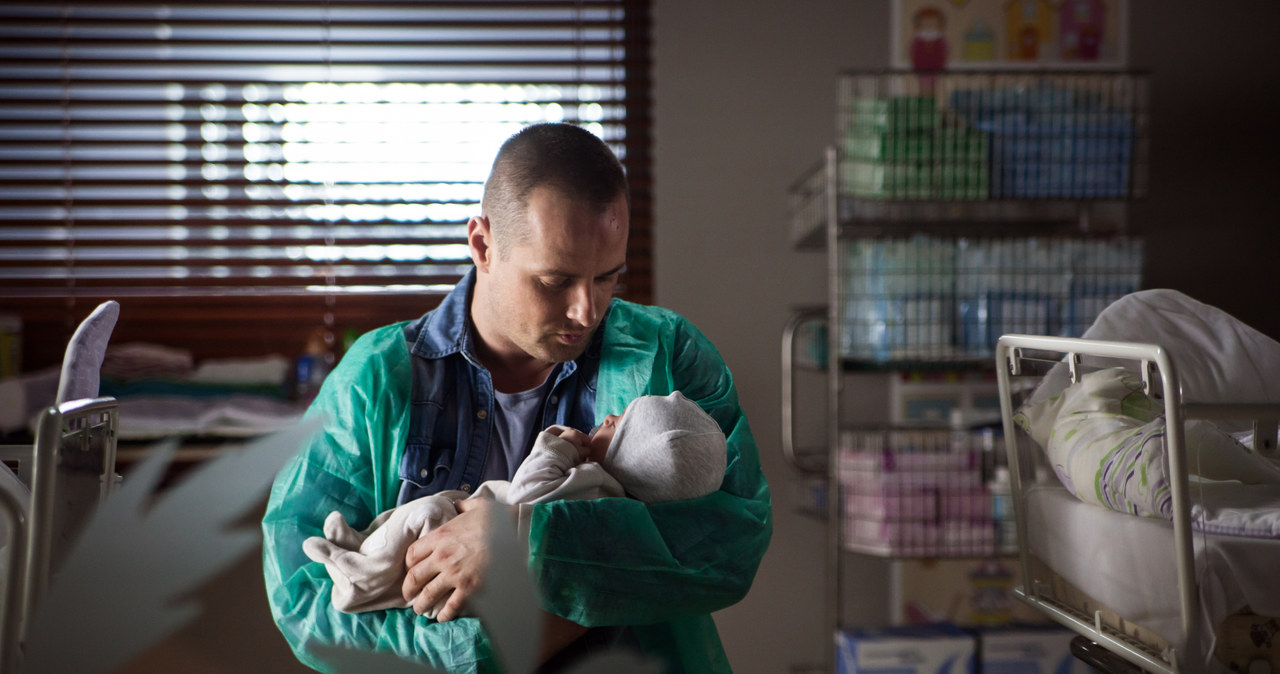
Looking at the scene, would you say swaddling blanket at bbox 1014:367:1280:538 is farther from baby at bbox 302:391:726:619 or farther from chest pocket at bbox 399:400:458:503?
chest pocket at bbox 399:400:458:503

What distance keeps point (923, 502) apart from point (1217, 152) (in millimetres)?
1597

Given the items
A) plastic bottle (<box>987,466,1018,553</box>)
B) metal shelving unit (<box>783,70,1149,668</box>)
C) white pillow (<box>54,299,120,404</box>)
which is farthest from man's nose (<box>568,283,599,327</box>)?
plastic bottle (<box>987,466,1018,553</box>)

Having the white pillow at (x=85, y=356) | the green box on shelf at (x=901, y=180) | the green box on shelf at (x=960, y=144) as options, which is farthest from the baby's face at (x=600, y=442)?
the green box on shelf at (x=960, y=144)

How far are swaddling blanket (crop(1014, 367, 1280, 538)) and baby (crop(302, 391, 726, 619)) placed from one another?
473 millimetres

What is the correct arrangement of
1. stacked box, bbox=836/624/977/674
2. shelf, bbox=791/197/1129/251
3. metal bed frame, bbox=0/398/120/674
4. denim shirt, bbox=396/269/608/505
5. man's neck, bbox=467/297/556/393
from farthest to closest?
shelf, bbox=791/197/1129/251
stacked box, bbox=836/624/977/674
man's neck, bbox=467/297/556/393
denim shirt, bbox=396/269/608/505
metal bed frame, bbox=0/398/120/674

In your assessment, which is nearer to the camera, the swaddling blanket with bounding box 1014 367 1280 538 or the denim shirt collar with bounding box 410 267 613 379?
the swaddling blanket with bounding box 1014 367 1280 538

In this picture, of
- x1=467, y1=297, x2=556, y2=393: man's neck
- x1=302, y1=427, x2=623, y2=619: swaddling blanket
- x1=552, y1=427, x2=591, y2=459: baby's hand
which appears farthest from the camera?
x1=467, y1=297, x2=556, y2=393: man's neck

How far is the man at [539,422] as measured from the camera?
68 centimetres

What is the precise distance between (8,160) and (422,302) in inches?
49.7

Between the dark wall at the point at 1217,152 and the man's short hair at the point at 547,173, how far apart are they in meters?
2.32

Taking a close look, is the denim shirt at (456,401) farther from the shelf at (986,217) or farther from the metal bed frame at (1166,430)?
the shelf at (986,217)

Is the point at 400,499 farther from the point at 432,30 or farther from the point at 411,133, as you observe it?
the point at 432,30

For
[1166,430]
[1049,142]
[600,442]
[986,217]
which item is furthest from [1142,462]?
[986,217]

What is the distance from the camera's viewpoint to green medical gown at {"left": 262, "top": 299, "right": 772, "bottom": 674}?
617mm
